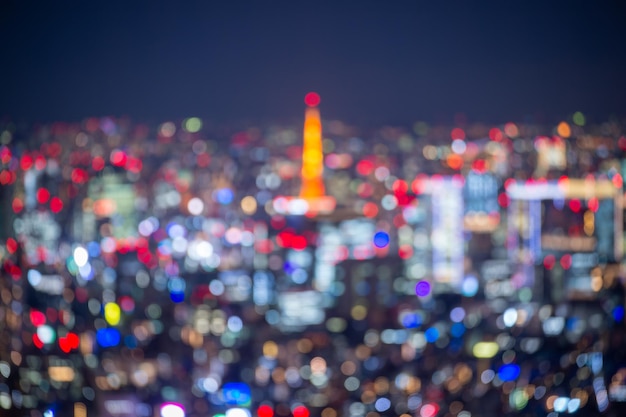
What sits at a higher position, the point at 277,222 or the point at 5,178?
the point at 5,178

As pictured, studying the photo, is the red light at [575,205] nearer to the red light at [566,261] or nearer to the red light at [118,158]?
the red light at [566,261]

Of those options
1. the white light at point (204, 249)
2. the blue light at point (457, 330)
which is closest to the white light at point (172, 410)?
the blue light at point (457, 330)

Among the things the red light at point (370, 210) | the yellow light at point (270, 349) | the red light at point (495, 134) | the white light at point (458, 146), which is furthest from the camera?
the red light at point (370, 210)

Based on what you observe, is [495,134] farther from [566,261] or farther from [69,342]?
[69,342]

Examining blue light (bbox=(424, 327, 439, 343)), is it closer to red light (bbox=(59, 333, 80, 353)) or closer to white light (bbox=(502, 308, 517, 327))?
white light (bbox=(502, 308, 517, 327))

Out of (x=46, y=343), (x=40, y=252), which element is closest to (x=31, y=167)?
(x=40, y=252)

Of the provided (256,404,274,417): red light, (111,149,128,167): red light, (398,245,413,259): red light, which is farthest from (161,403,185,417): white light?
(398,245,413,259): red light

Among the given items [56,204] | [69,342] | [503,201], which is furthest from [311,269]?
[69,342]
